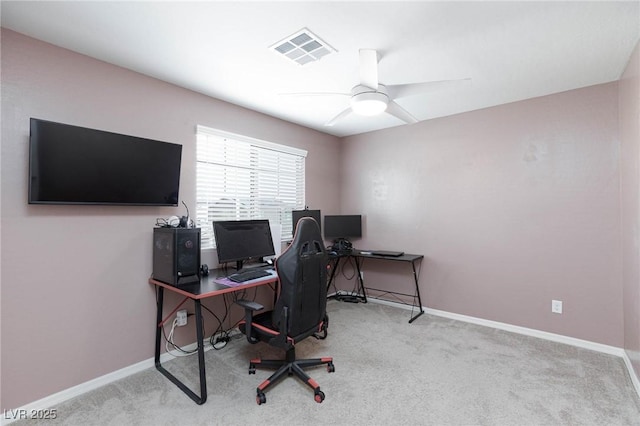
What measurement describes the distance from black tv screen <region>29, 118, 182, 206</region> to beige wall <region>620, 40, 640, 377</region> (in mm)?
3658

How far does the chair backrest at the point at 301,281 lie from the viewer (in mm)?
2041

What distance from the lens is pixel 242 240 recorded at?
9.69ft

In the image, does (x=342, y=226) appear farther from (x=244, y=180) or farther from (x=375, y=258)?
(x=244, y=180)

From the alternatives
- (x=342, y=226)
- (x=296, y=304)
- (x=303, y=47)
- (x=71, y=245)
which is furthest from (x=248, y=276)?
(x=342, y=226)

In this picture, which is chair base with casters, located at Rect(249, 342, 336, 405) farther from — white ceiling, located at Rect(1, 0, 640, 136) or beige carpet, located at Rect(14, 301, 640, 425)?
white ceiling, located at Rect(1, 0, 640, 136)

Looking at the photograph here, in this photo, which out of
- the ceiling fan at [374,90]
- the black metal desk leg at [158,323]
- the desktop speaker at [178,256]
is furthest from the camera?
the black metal desk leg at [158,323]

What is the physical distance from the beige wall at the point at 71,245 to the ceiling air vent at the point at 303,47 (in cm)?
124

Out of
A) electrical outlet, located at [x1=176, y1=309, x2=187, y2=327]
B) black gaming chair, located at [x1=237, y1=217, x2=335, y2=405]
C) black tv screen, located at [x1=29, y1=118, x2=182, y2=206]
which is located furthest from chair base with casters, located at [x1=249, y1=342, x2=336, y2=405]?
black tv screen, located at [x1=29, y1=118, x2=182, y2=206]

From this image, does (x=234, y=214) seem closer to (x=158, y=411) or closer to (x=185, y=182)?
(x=185, y=182)

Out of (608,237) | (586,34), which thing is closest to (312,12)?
(586,34)

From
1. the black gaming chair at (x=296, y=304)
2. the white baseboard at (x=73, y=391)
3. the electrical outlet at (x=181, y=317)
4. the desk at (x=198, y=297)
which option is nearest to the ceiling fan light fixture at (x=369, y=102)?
the black gaming chair at (x=296, y=304)

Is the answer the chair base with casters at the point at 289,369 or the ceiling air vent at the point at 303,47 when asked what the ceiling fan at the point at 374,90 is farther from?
the chair base with casters at the point at 289,369

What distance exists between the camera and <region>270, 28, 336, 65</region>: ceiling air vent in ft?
6.59

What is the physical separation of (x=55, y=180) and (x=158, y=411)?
173 centimetres
